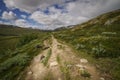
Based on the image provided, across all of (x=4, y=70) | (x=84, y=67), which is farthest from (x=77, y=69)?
(x=4, y=70)

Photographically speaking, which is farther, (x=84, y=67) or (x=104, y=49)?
(x=104, y=49)

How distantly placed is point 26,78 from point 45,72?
2281mm

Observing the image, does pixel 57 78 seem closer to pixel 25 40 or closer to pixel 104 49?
pixel 104 49

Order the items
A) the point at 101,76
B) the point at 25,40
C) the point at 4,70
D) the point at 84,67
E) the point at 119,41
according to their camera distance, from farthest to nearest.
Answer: the point at 25,40 → the point at 119,41 → the point at 4,70 → the point at 84,67 → the point at 101,76

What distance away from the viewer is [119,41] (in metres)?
24.4

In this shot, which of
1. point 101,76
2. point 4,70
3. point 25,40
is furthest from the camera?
point 25,40

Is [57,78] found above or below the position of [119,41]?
below

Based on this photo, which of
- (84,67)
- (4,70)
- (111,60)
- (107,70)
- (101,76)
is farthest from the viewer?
(4,70)

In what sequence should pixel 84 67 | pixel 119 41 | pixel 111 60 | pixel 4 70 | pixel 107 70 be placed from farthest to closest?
1. pixel 119 41
2. pixel 4 70
3. pixel 111 60
4. pixel 84 67
5. pixel 107 70

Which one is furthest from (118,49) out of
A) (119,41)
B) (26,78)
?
(26,78)

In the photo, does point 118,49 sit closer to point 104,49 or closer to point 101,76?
point 104,49

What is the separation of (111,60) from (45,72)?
27.8ft

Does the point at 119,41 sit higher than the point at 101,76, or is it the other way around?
the point at 119,41

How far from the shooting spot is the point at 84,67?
50.7 feet
